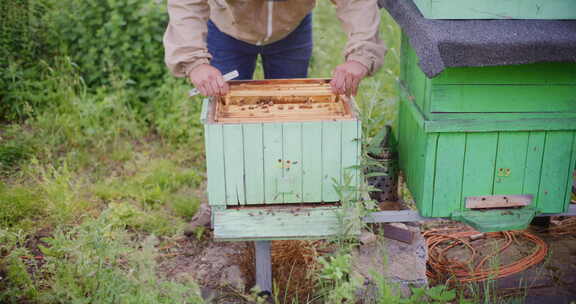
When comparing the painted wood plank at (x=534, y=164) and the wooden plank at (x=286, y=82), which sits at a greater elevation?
the wooden plank at (x=286, y=82)

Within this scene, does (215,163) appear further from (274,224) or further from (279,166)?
(274,224)

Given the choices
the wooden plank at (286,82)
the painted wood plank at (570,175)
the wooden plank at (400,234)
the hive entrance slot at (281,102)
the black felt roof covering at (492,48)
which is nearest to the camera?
the black felt roof covering at (492,48)

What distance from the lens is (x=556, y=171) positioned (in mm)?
2592

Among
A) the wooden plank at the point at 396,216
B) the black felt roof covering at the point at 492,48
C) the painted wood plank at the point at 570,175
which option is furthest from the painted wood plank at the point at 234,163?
the painted wood plank at the point at 570,175

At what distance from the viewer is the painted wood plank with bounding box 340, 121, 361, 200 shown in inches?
92.7

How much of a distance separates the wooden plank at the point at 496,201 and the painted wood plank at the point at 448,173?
0.06 metres

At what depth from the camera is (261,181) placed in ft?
8.03

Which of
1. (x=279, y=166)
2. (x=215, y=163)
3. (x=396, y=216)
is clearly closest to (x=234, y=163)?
(x=215, y=163)

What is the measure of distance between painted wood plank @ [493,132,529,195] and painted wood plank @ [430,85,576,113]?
0.12m

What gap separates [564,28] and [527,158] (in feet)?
1.77

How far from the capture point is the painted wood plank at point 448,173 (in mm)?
2504

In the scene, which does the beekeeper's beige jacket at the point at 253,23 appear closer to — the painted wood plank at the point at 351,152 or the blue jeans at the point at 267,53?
the blue jeans at the point at 267,53

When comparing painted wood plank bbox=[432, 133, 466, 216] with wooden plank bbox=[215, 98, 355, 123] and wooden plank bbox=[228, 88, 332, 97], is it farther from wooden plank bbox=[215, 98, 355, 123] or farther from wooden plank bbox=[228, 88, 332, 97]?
wooden plank bbox=[228, 88, 332, 97]

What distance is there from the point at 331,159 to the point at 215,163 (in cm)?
45
